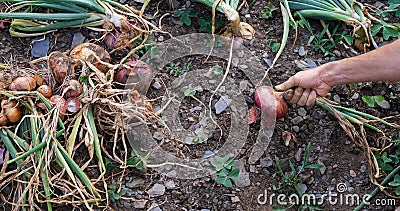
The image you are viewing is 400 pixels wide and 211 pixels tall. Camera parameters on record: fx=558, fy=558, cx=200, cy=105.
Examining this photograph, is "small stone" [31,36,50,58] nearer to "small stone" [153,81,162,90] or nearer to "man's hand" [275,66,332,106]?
"small stone" [153,81,162,90]

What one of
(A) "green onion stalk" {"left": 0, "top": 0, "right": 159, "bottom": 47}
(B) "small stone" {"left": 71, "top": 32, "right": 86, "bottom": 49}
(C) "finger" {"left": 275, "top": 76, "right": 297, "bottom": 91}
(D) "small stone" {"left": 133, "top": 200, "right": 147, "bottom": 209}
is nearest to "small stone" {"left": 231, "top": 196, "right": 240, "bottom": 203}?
(D) "small stone" {"left": 133, "top": 200, "right": 147, "bottom": 209}

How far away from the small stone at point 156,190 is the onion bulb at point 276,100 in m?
0.46

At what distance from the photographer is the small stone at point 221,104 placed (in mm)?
2049

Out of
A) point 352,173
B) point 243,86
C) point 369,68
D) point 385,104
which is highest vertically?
point 369,68

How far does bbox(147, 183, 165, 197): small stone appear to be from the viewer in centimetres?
Result: 188

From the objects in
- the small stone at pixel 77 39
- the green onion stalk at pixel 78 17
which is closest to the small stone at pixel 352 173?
the green onion stalk at pixel 78 17

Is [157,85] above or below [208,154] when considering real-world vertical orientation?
above

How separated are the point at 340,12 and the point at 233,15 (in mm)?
434

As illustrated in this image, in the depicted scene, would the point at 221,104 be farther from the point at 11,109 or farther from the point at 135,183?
the point at 11,109

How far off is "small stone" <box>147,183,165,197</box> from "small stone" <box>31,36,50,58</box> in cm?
69

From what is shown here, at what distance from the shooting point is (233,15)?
6.79ft

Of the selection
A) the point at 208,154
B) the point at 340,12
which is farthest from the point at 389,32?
the point at 208,154

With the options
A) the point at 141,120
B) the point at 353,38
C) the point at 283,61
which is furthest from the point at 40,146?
the point at 353,38

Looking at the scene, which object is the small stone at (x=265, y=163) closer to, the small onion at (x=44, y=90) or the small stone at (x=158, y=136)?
the small stone at (x=158, y=136)
